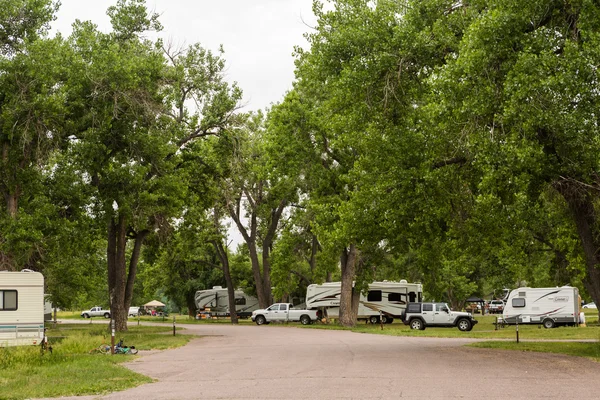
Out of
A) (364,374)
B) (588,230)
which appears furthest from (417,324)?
(364,374)

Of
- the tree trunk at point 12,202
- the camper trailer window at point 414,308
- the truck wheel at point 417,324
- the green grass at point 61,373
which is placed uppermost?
the tree trunk at point 12,202

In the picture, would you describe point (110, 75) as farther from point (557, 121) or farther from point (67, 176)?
point (557, 121)

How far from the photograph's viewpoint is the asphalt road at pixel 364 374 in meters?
12.4

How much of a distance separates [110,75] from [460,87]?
53.7 feet

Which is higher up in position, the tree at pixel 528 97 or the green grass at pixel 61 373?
the tree at pixel 528 97

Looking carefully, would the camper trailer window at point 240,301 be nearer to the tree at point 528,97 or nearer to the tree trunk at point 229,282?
the tree trunk at point 229,282

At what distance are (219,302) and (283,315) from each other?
57.7ft

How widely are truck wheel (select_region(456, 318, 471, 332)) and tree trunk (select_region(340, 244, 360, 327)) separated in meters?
6.28

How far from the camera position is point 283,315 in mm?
49656

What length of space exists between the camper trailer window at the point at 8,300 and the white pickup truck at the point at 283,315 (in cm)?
2767

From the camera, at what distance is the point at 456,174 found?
66.4 feet

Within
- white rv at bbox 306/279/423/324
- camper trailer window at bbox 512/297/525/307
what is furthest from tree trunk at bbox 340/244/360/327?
camper trailer window at bbox 512/297/525/307

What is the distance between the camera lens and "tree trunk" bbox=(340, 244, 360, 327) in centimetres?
4153

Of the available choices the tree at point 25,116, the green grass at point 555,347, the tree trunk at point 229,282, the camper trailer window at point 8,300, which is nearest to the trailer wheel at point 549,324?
the green grass at point 555,347
